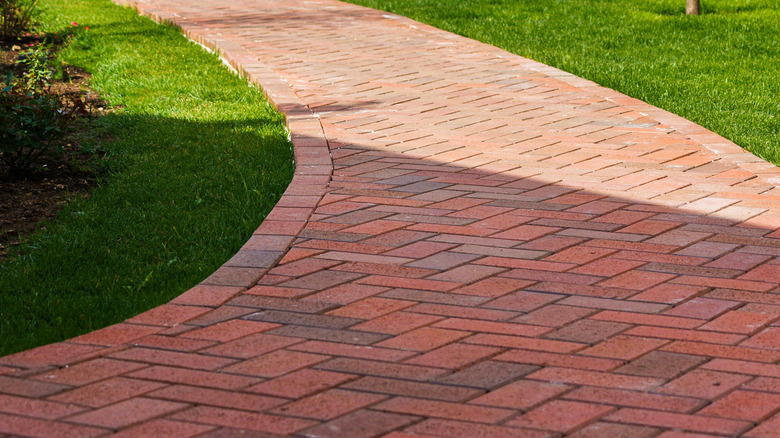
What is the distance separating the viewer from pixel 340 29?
400 inches

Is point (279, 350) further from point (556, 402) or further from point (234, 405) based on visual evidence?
point (556, 402)

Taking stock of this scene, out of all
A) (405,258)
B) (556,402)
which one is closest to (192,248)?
(405,258)

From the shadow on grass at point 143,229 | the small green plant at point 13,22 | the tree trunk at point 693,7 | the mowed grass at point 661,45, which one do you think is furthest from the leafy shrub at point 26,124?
the tree trunk at point 693,7

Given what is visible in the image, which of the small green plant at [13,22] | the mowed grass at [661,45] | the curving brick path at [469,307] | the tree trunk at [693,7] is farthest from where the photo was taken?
the tree trunk at [693,7]

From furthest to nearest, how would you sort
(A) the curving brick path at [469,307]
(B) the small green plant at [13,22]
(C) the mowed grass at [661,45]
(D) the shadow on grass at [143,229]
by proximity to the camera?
(B) the small green plant at [13,22] → (C) the mowed grass at [661,45] → (D) the shadow on grass at [143,229] → (A) the curving brick path at [469,307]

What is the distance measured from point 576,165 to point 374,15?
640 cm

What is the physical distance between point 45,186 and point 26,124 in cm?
34

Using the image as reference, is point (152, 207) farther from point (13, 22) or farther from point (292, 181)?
point (13, 22)

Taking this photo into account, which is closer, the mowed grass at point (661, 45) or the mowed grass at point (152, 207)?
the mowed grass at point (152, 207)

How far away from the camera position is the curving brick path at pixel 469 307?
2691 millimetres

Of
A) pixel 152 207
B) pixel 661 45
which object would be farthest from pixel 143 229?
pixel 661 45

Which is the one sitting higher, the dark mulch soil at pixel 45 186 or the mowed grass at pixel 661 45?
the mowed grass at pixel 661 45

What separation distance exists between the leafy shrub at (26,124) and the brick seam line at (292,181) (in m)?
1.33

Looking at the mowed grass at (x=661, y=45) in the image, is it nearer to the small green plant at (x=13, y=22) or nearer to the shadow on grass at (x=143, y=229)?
the shadow on grass at (x=143, y=229)
